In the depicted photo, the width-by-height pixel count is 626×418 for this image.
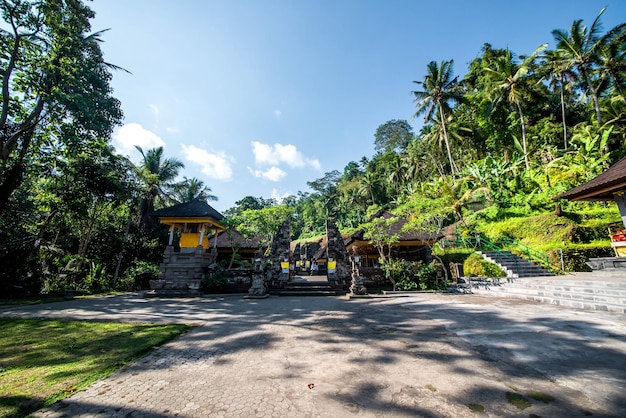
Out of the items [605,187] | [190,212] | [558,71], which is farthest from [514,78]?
[190,212]

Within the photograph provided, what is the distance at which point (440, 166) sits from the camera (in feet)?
106

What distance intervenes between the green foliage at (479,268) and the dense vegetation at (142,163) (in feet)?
7.14

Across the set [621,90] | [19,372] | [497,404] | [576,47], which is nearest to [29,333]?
[19,372]

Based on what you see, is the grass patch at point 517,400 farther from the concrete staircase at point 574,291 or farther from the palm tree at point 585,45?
the palm tree at point 585,45

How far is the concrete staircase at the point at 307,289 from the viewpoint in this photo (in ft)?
38.2

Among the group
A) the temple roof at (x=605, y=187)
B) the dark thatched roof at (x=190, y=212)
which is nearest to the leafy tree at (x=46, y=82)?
the dark thatched roof at (x=190, y=212)

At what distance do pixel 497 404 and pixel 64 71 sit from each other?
16.0m

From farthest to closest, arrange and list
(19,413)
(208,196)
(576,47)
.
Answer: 1. (208,196)
2. (576,47)
3. (19,413)

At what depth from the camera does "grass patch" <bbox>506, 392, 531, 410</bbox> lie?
89.0 inches

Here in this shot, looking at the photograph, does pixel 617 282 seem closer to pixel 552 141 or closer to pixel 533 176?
pixel 533 176

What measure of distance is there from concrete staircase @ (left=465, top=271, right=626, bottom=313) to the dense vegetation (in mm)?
2843

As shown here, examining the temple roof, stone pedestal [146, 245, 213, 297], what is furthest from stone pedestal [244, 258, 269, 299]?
the temple roof

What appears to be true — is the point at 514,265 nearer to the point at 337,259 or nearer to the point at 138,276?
the point at 337,259

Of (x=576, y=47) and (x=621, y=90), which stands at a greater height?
(x=576, y=47)
